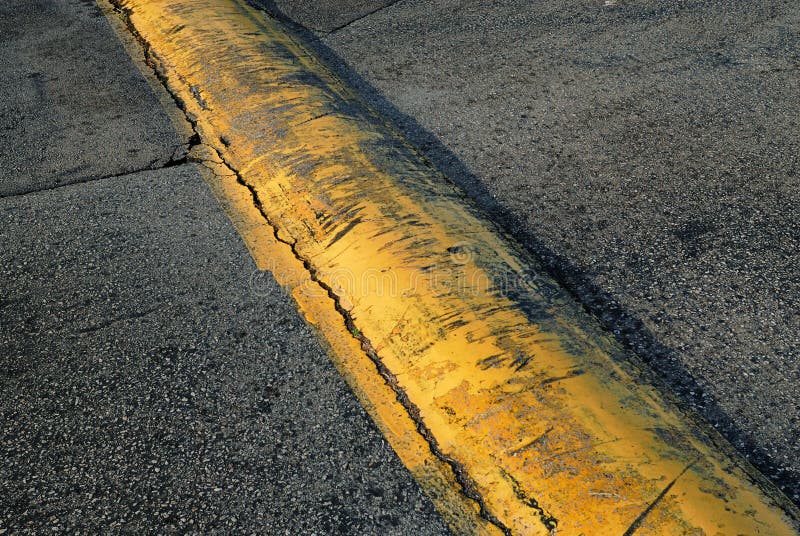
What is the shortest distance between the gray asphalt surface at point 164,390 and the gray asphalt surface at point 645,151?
988 mm

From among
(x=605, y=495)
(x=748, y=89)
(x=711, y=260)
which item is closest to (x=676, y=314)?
(x=711, y=260)

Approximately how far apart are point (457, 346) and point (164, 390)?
880mm

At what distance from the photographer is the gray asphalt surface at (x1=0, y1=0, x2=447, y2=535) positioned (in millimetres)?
1833

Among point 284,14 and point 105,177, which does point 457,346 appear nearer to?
point 105,177

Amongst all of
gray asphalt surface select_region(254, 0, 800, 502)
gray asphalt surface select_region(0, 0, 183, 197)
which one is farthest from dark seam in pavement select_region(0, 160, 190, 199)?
gray asphalt surface select_region(254, 0, 800, 502)

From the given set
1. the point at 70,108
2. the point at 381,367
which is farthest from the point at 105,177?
the point at 381,367

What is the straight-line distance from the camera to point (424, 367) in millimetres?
2193

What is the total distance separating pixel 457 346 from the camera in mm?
2199

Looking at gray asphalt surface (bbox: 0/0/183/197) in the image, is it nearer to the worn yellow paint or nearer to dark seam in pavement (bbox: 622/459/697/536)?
the worn yellow paint

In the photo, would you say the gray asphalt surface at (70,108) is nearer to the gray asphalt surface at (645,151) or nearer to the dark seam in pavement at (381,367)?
the dark seam in pavement at (381,367)

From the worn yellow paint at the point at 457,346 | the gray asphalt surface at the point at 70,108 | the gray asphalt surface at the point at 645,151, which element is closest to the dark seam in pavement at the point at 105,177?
the gray asphalt surface at the point at 70,108

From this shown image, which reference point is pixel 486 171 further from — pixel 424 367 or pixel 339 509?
pixel 339 509

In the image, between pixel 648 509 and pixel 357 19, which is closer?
pixel 648 509

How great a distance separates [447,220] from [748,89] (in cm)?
206
